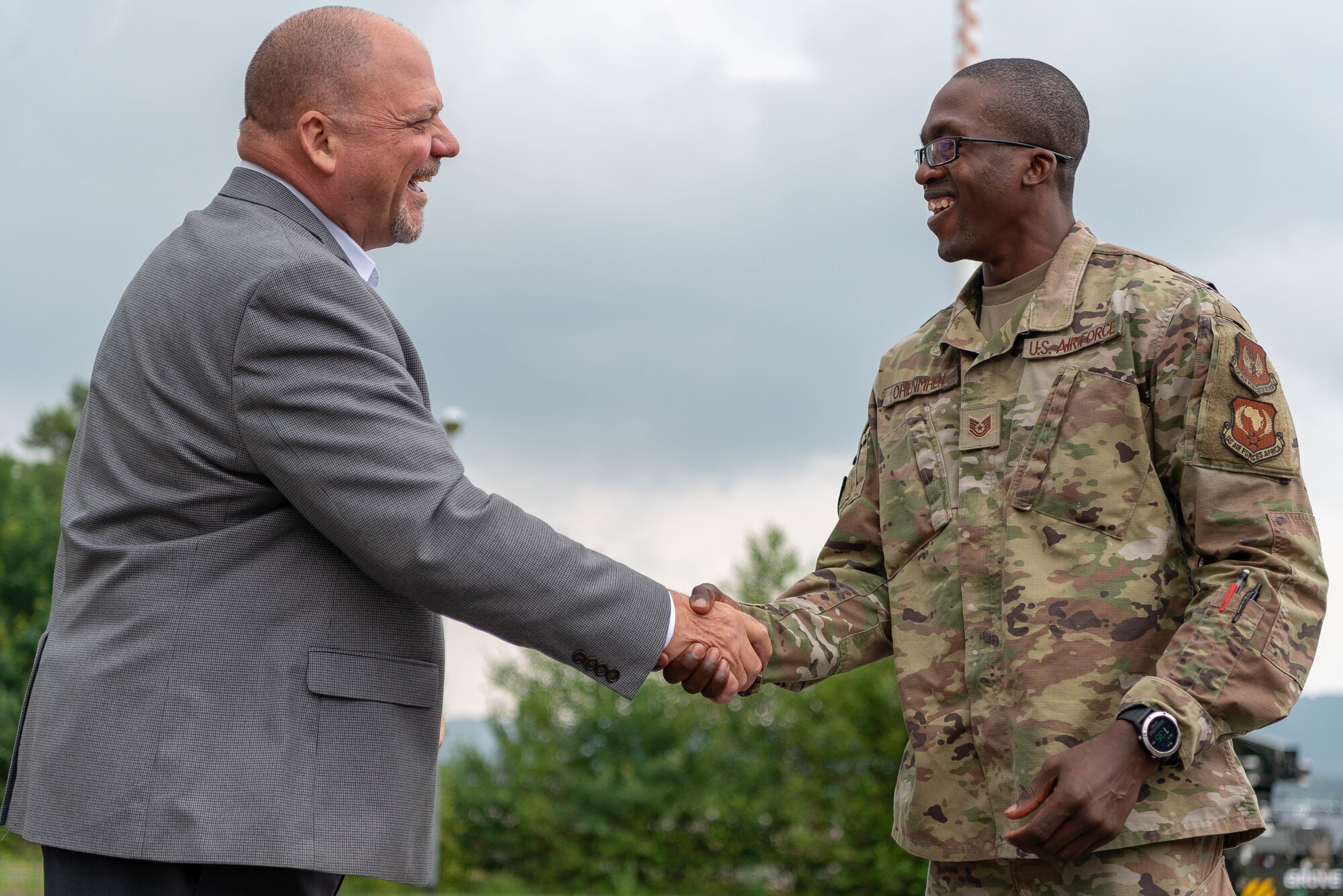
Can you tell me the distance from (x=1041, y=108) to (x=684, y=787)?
70.4 feet

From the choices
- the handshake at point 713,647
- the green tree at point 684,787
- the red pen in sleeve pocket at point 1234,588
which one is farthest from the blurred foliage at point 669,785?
the red pen in sleeve pocket at point 1234,588

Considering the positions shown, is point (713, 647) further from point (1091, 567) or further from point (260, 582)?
point (260, 582)

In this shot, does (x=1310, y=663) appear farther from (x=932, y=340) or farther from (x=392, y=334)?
(x=392, y=334)

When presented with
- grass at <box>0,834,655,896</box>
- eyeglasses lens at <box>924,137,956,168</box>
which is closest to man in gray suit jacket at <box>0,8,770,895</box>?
eyeglasses lens at <box>924,137,956,168</box>

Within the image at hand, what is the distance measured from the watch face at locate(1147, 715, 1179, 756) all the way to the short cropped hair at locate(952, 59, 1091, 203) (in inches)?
53.6

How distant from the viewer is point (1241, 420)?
2.88 meters

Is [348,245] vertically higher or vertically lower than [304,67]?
lower

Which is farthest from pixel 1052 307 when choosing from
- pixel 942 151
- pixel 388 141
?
pixel 388 141

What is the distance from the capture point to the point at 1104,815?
2.69m

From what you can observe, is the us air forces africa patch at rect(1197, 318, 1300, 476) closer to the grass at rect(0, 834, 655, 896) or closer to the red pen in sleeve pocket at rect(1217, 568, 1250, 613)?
the red pen in sleeve pocket at rect(1217, 568, 1250, 613)

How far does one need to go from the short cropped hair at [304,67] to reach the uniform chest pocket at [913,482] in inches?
62.0

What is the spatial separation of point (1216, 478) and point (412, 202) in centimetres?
200

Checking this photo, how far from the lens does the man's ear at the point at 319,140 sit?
127 inches

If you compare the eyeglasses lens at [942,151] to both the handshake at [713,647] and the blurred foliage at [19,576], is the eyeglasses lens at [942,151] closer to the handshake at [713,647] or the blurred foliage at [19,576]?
the handshake at [713,647]
